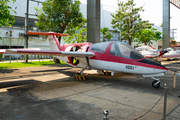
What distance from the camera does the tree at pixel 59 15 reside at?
18.5 metres

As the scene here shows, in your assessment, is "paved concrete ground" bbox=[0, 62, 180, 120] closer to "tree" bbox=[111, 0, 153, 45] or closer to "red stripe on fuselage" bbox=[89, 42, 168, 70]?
"red stripe on fuselage" bbox=[89, 42, 168, 70]

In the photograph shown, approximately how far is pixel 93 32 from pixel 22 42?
87.3 feet

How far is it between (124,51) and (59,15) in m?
Result: 13.4

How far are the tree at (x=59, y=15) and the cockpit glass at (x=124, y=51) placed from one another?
486 inches

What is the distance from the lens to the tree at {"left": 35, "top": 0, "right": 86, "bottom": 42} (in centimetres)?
1853

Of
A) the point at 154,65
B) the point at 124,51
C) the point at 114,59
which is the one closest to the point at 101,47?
the point at 114,59

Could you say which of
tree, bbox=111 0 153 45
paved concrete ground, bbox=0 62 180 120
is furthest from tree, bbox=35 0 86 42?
paved concrete ground, bbox=0 62 180 120

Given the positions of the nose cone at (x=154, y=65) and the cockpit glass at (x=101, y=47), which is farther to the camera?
the cockpit glass at (x=101, y=47)

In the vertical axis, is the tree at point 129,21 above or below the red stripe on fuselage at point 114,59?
above

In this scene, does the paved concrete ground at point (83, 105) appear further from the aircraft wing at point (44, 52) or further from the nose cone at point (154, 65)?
the aircraft wing at point (44, 52)

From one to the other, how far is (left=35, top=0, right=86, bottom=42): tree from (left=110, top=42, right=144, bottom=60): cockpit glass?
40.5 ft

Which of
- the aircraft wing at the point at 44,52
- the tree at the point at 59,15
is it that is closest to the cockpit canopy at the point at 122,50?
the aircraft wing at the point at 44,52

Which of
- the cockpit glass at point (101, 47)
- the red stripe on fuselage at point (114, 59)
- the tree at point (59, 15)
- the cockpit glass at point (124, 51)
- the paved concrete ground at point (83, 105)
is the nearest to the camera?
the paved concrete ground at point (83, 105)

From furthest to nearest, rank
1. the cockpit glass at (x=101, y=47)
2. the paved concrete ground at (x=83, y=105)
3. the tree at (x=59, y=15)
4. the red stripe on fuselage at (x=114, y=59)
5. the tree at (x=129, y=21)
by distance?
the tree at (x=129, y=21)
the tree at (x=59, y=15)
the cockpit glass at (x=101, y=47)
the red stripe on fuselage at (x=114, y=59)
the paved concrete ground at (x=83, y=105)
